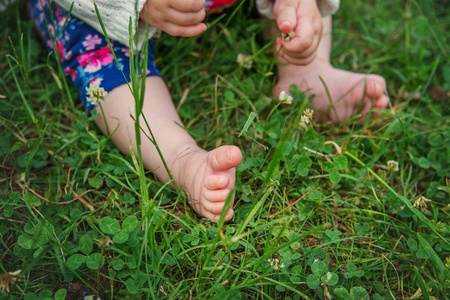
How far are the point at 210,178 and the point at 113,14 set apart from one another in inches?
23.7

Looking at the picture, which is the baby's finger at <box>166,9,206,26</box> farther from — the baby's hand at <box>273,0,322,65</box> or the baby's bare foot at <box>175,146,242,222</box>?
the baby's bare foot at <box>175,146,242,222</box>

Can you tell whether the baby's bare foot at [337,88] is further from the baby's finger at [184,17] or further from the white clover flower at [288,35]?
the baby's finger at [184,17]

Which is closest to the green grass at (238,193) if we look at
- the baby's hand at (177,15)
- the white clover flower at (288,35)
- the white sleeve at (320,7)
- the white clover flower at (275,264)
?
the white clover flower at (275,264)

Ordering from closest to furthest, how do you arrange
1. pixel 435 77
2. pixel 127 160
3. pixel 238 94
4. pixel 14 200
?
pixel 14 200, pixel 127 160, pixel 238 94, pixel 435 77

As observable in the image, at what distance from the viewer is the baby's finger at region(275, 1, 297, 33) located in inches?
53.5

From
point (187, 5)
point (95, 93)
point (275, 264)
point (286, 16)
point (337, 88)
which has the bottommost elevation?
point (275, 264)

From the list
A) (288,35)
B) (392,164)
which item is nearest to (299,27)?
(288,35)

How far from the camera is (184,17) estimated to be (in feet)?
4.14

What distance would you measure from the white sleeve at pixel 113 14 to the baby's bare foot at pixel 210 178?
0.43 metres

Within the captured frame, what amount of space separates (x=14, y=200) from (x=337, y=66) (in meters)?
1.29

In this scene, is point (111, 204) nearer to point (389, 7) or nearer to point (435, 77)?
point (435, 77)

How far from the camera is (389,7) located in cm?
204

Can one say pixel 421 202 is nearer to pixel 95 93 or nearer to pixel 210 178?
pixel 210 178

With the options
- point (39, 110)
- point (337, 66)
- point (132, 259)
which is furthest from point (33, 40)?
point (337, 66)
